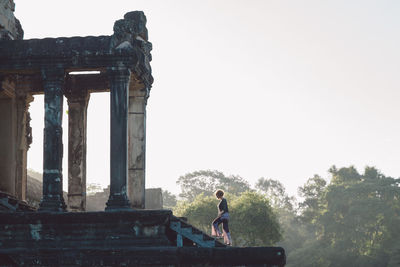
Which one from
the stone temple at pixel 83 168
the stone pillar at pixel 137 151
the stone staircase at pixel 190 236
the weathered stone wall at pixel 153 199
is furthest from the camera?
the weathered stone wall at pixel 153 199

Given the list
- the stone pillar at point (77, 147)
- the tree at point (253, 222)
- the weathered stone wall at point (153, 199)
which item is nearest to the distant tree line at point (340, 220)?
the tree at point (253, 222)

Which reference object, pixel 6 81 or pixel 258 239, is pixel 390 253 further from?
pixel 6 81

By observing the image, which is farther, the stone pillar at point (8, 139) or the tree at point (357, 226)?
the tree at point (357, 226)

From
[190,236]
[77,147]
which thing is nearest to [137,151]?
[77,147]

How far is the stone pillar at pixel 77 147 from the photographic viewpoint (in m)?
15.1

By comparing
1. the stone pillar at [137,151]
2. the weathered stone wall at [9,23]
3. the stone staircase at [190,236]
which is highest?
the weathered stone wall at [9,23]

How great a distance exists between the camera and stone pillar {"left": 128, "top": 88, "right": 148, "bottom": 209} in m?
13.9

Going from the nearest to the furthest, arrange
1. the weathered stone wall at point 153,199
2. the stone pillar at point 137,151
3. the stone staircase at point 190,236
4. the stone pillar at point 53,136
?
the stone staircase at point 190,236 < the stone pillar at point 53,136 < the stone pillar at point 137,151 < the weathered stone wall at point 153,199

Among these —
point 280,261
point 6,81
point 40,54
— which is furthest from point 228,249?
point 6,81

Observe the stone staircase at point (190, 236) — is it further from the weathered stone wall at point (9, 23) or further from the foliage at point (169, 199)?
the foliage at point (169, 199)

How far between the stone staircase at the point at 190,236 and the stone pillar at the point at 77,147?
4.55 meters

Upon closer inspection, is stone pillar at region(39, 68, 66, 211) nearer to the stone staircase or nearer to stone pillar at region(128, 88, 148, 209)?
stone pillar at region(128, 88, 148, 209)

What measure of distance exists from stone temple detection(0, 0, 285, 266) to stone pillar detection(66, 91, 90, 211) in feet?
0.08

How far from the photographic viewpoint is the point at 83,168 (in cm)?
1526
